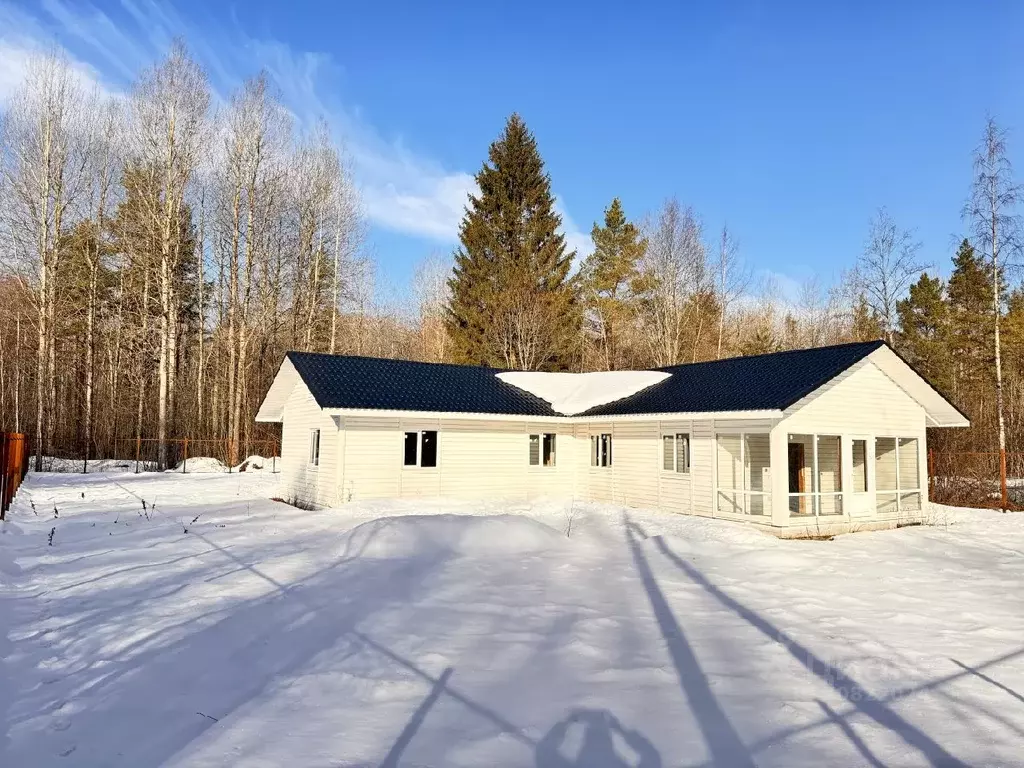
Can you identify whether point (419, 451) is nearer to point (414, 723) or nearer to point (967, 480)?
point (414, 723)

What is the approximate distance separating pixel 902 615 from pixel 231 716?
25.5 ft

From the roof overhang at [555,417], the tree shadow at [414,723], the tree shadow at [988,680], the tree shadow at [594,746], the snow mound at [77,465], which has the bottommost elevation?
the tree shadow at [988,680]

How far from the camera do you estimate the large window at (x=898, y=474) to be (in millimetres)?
16797

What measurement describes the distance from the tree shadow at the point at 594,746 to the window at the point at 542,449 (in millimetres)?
14381

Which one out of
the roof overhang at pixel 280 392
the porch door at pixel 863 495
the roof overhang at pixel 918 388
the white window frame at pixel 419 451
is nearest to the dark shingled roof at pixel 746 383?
the roof overhang at pixel 918 388

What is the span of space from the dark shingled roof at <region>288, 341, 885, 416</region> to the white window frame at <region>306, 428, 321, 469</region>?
1.87 metres

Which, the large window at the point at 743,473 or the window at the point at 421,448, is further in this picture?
the window at the point at 421,448

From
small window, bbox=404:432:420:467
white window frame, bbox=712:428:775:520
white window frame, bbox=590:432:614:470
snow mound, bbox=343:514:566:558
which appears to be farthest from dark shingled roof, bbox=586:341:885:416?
snow mound, bbox=343:514:566:558

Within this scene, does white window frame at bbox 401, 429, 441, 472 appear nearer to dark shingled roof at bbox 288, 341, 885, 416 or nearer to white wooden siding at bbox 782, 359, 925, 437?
dark shingled roof at bbox 288, 341, 885, 416

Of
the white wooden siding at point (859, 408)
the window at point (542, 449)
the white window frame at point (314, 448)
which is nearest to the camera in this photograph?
the white wooden siding at point (859, 408)

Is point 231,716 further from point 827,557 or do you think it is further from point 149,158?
point 149,158

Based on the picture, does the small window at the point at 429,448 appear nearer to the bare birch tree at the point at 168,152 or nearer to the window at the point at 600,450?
the window at the point at 600,450

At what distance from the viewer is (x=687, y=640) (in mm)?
6949

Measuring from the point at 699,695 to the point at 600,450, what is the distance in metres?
13.9
